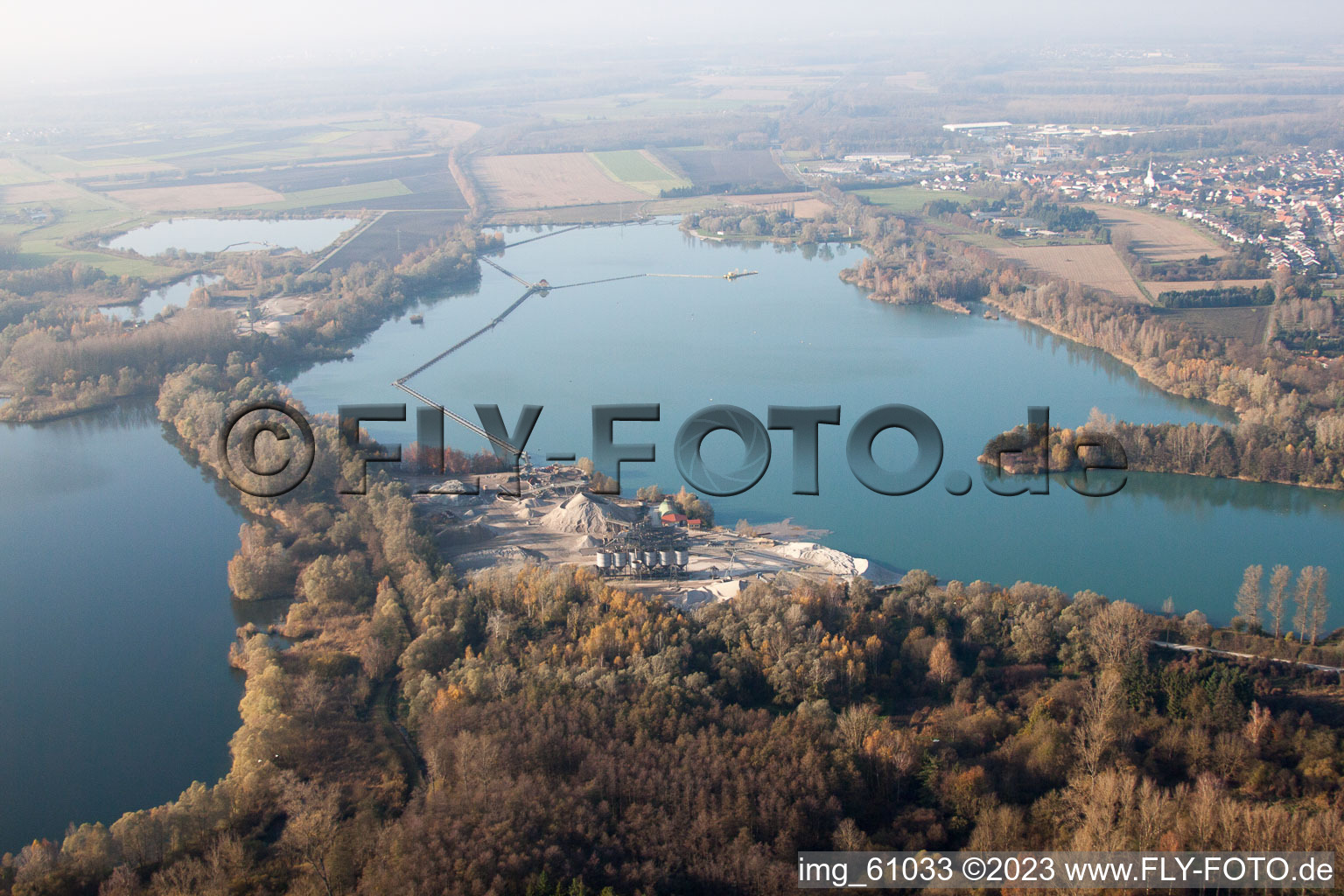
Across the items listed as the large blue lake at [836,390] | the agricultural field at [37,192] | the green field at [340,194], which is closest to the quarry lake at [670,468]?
the large blue lake at [836,390]

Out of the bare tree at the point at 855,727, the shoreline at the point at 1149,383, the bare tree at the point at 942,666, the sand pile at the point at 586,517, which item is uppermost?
the shoreline at the point at 1149,383

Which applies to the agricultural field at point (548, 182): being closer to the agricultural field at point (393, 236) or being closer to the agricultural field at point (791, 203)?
the agricultural field at point (393, 236)

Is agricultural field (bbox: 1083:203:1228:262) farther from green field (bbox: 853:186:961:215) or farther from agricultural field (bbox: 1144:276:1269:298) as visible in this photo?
green field (bbox: 853:186:961:215)

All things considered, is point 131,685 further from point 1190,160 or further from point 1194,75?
point 1194,75

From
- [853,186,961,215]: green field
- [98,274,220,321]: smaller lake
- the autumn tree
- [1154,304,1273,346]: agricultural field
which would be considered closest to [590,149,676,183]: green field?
[853,186,961,215]: green field

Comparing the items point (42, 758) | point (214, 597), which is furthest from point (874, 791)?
point (214, 597)
